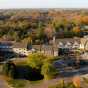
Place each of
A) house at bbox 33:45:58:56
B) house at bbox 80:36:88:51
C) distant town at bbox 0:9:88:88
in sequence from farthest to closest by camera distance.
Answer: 1. house at bbox 80:36:88:51
2. house at bbox 33:45:58:56
3. distant town at bbox 0:9:88:88

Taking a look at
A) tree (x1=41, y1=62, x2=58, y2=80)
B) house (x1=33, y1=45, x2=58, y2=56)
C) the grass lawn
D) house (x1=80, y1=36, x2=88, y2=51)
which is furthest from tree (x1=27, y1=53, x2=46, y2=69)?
house (x1=80, y1=36, x2=88, y2=51)

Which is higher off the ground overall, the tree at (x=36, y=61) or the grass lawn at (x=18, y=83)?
the tree at (x=36, y=61)

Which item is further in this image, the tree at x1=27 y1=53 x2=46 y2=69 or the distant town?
the tree at x1=27 y1=53 x2=46 y2=69

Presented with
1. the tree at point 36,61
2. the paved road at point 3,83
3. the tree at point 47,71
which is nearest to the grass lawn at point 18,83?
the paved road at point 3,83

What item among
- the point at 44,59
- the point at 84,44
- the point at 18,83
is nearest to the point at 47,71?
the point at 18,83

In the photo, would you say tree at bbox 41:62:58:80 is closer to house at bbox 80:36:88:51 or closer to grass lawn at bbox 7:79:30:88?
grass lawn at bbox 7:79:30:88

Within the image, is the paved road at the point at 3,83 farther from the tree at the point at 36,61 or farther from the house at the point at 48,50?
the house at the point at 48,50

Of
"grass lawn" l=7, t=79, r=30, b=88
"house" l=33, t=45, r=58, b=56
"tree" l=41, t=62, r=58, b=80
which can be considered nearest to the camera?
"grass lawn" l=7, t=79, r=30, b=88

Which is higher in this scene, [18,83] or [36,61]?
[36,61]

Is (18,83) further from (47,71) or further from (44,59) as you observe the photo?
(44,59)

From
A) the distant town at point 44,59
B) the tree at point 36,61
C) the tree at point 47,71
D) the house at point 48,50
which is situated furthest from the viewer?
the house at point 48,50

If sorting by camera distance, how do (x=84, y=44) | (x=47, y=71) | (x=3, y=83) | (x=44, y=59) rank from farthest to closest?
(x=84, y=44), (x=44, y=59), (x=47, y=71), (x=3, y=83)

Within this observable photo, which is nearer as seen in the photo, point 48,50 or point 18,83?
point 18,83
